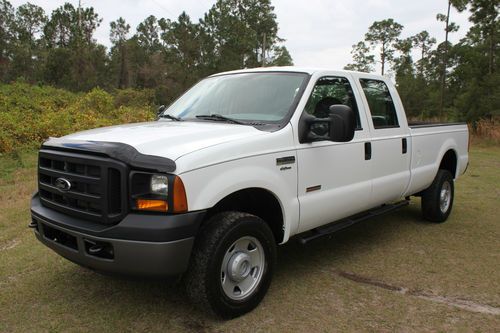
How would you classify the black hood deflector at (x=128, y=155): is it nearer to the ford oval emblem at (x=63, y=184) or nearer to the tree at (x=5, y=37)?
the ford oval emblem at (x=63, y=184)

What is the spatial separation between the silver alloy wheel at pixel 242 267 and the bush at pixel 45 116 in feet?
30.1

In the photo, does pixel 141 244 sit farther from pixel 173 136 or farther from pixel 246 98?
pixel 246 98

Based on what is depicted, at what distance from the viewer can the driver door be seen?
3750 mm

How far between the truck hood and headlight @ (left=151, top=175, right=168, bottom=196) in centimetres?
14

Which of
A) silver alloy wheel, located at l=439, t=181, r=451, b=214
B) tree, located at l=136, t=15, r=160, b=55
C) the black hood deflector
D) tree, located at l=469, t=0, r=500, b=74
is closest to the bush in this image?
the black hood deflector

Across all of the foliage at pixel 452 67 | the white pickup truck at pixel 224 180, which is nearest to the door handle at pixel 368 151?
the white pickup truck at pixel 224 180

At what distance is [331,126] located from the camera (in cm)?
352

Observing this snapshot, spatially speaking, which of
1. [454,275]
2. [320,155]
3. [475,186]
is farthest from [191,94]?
[475,186]


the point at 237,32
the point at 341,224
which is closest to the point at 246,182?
the point at 341,224

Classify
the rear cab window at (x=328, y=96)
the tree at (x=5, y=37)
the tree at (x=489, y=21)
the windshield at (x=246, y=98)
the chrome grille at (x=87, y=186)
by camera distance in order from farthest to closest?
the tree at (x=5, y=37) → the tree at (x=489, y=21) → the rear cab window at (x=328, y=96) → the windshield at (x=246, y=98) → the chrome grille at (x=87, y=186)

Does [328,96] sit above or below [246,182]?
above

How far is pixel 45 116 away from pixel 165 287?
12.4 meters

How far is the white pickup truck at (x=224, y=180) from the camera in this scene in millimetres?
2812

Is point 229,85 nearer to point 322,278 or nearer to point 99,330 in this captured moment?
point 322,278
